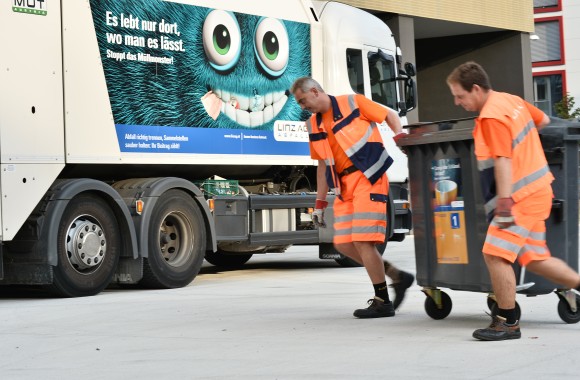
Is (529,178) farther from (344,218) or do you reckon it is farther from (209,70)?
(209,70)

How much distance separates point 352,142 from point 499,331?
207 cm

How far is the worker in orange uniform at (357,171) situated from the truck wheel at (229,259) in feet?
23.7

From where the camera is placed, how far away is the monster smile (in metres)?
12.5

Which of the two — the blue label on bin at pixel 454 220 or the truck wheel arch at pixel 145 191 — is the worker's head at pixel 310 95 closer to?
the blue label on bin at pixel 454 220

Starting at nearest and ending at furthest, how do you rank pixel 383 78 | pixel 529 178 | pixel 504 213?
pixel 504 213, pixel 529 178, pixel 383 78

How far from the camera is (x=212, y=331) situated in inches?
314

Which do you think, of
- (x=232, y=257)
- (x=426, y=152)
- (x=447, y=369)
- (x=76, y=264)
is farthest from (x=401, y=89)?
(x=447, y=369)

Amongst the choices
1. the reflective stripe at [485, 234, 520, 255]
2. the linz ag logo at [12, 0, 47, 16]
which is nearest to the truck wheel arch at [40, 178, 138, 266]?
the linz ag logo at [12, 0, 47, 16]

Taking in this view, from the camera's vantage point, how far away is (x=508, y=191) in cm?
679

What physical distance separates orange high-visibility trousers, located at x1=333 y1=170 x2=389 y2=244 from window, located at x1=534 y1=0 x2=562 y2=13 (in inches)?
1967

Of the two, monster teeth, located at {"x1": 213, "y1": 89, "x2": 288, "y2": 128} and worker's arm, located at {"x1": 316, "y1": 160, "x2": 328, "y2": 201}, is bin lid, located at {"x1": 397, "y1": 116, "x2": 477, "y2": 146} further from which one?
monster teeth, located at {"x1": 213, "y1": 89, "x2": 288, "y2": 128}

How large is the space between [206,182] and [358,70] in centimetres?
286

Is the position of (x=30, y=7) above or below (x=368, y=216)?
above

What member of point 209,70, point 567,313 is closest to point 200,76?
point 209,70
